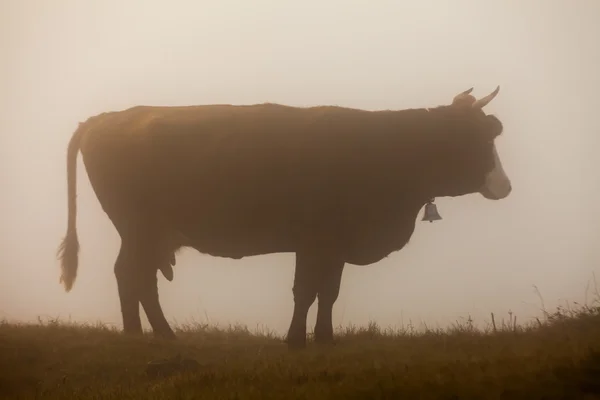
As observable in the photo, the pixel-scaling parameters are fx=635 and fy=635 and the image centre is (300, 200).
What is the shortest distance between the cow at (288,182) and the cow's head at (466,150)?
0.01 metres

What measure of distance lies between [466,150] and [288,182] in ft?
6.80

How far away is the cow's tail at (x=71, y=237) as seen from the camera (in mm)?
7812

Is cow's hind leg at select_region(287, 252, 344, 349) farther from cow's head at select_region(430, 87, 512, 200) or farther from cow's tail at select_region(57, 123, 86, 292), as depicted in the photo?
cow's tail at select_region(57, 123, 86, 292)

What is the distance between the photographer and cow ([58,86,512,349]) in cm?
677

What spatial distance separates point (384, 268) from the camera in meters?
11.2

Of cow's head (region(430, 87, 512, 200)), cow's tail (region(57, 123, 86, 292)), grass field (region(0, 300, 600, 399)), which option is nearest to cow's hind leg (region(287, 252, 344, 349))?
grass field (region(0, 300, 600, 399))

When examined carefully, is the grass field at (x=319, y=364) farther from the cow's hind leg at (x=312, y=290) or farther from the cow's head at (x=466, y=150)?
the cow's head at (x=466, y=150)

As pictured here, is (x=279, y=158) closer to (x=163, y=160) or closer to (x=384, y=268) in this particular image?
(x=163, y=160)

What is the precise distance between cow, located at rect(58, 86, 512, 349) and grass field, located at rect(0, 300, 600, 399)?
774 millimetres

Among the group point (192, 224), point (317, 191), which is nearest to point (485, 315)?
point (317, 191)

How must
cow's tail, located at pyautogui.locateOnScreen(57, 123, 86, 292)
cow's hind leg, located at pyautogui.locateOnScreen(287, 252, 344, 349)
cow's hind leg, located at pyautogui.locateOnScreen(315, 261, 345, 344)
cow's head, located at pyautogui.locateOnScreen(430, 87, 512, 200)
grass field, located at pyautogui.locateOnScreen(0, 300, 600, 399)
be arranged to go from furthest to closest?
cow's tail, located at pyautogui.locateOnScreen(57, 123, 86, 292)
cow's head, located at pyautogui.locateOnScreen(430, 87, 512, 200)
cow's hind leg, located at pyautogui.locateOnScreen(315, 261, 345, 344)
cow's hind leg, located at pyautogui.locateOnScreen(287, 252, 344, 349)
grass field, located at pyautogui.locateOnScreen(0, 300, 600, 399)

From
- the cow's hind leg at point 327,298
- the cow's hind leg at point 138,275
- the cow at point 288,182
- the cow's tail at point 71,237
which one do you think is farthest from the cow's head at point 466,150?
the cow's tail at point 71,237

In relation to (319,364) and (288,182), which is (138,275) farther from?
(319,364)

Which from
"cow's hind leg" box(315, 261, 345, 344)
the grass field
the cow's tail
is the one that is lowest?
the grass field
